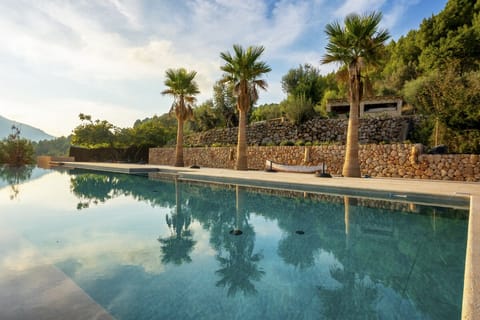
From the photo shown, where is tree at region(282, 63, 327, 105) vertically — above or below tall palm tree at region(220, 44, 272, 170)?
above

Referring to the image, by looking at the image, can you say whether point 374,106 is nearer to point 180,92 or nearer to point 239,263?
point 180,92

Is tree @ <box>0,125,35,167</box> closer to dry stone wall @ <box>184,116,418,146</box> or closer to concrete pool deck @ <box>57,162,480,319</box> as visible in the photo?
concrete pool deck @ <box>57,162,480,319</box>

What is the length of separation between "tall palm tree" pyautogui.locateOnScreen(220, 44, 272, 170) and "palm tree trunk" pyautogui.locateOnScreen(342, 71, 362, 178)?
5.92 meters

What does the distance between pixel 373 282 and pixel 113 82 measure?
699 inches

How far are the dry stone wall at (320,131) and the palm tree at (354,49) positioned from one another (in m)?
5.28

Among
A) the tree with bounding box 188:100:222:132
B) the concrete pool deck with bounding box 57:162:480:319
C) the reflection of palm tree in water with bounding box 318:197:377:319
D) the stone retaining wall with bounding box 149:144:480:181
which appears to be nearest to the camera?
the concrete pool deck with bounding box 57:162:480:319

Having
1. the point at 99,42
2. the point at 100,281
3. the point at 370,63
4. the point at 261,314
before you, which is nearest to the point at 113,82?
the point at 99,42

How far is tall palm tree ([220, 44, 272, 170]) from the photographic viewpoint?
53.1 feet

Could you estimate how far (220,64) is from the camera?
55.0ft

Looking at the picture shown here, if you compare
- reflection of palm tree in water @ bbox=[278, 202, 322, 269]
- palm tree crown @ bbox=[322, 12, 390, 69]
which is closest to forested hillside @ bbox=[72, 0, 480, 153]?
palm tree crown @ bbox=[322, 12, 390, 69]

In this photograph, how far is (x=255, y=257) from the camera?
3715 mm

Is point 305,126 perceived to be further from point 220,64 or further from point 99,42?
point 99,42

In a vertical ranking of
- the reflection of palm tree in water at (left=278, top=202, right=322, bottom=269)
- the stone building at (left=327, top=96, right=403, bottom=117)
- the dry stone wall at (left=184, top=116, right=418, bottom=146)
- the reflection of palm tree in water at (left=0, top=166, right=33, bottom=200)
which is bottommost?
the reflection of palm tree in water at (left=0, top=166, right=33, bottom=200)

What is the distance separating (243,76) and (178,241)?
14.0 m
